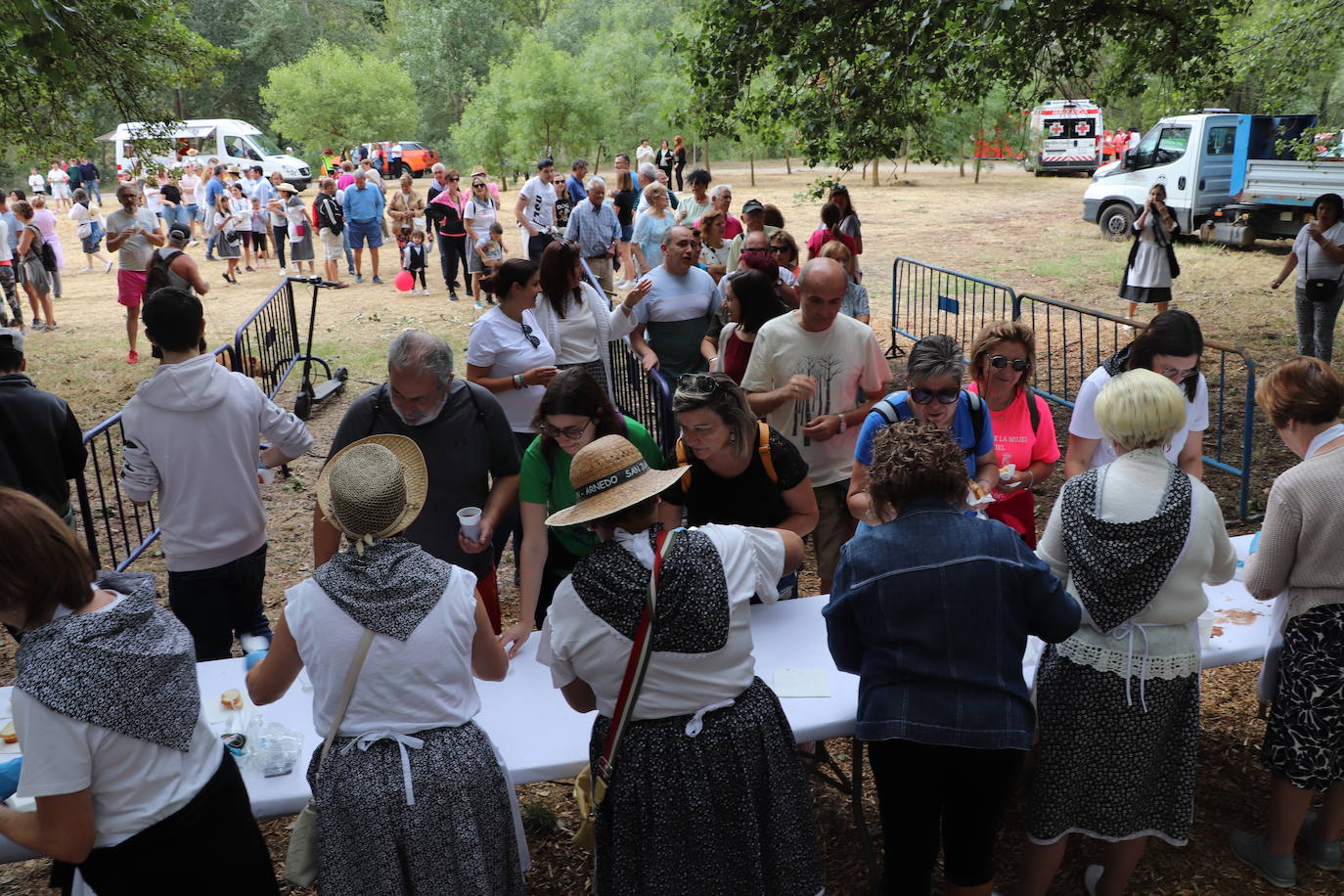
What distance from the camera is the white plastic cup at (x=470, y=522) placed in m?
3.25

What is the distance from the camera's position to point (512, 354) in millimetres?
4656

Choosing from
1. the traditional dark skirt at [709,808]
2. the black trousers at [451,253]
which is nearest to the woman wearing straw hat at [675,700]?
the traditional dark skirt at [709,808]

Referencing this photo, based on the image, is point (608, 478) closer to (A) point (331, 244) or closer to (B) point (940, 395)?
(B) point (940, 395)

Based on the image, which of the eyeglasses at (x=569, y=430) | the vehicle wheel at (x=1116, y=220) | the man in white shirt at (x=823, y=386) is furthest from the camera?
the vehicle wheel at (x=1116, y=220)

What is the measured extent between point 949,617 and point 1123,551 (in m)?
0.62

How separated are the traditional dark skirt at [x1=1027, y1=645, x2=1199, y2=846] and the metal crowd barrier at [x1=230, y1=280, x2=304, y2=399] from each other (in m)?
6.79

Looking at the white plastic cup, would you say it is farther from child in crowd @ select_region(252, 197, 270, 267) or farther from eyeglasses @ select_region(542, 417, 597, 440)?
child in crowd @ select_region(252, 197, 270, 267)

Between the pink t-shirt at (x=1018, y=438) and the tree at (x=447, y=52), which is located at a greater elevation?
the tree at (x=447, y=52)

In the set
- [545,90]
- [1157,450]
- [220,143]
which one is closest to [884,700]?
[1157,450]

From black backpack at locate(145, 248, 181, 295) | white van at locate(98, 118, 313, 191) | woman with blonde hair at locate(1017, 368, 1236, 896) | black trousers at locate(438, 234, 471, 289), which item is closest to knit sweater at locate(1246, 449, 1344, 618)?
woman with blonde hair at locate(1017, 368, 1236, 896)

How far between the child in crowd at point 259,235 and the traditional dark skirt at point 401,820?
17.8m

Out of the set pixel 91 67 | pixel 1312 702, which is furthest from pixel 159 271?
pixel 1312 702

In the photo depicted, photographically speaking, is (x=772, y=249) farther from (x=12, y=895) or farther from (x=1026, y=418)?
(x=12, y=895)

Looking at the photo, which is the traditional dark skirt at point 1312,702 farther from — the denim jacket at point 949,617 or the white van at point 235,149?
the white van at point 235,149
